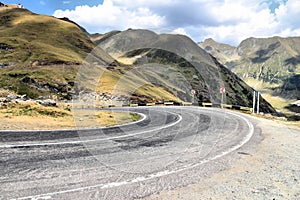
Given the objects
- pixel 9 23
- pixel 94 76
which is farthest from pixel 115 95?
pixel 9 23

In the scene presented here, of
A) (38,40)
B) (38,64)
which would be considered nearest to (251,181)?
(38,64)

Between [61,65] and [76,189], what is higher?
[61,65]

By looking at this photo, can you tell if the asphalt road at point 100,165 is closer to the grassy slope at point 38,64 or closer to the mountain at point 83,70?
the mountain at point 83,70

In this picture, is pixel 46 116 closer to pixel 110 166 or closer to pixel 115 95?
pixel 110 166

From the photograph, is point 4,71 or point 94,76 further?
point 94,76

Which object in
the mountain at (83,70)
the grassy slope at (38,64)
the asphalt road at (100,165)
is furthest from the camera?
the grassy slope at (38,64)

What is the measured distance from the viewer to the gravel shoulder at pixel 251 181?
4969mm

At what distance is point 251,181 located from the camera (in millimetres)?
5805

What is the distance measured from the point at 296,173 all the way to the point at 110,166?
15.3 ft

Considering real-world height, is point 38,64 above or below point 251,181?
above

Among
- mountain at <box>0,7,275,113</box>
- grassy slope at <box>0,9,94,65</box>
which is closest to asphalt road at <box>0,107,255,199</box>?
mountain at <box>0,7,275,113</box>

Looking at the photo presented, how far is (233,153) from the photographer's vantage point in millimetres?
8484

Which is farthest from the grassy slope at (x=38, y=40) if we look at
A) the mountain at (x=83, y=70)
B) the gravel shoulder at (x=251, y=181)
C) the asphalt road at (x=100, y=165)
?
the gravel shoulder at (x=251, y=181)

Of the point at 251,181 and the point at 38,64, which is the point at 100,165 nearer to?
the point at 251,181
